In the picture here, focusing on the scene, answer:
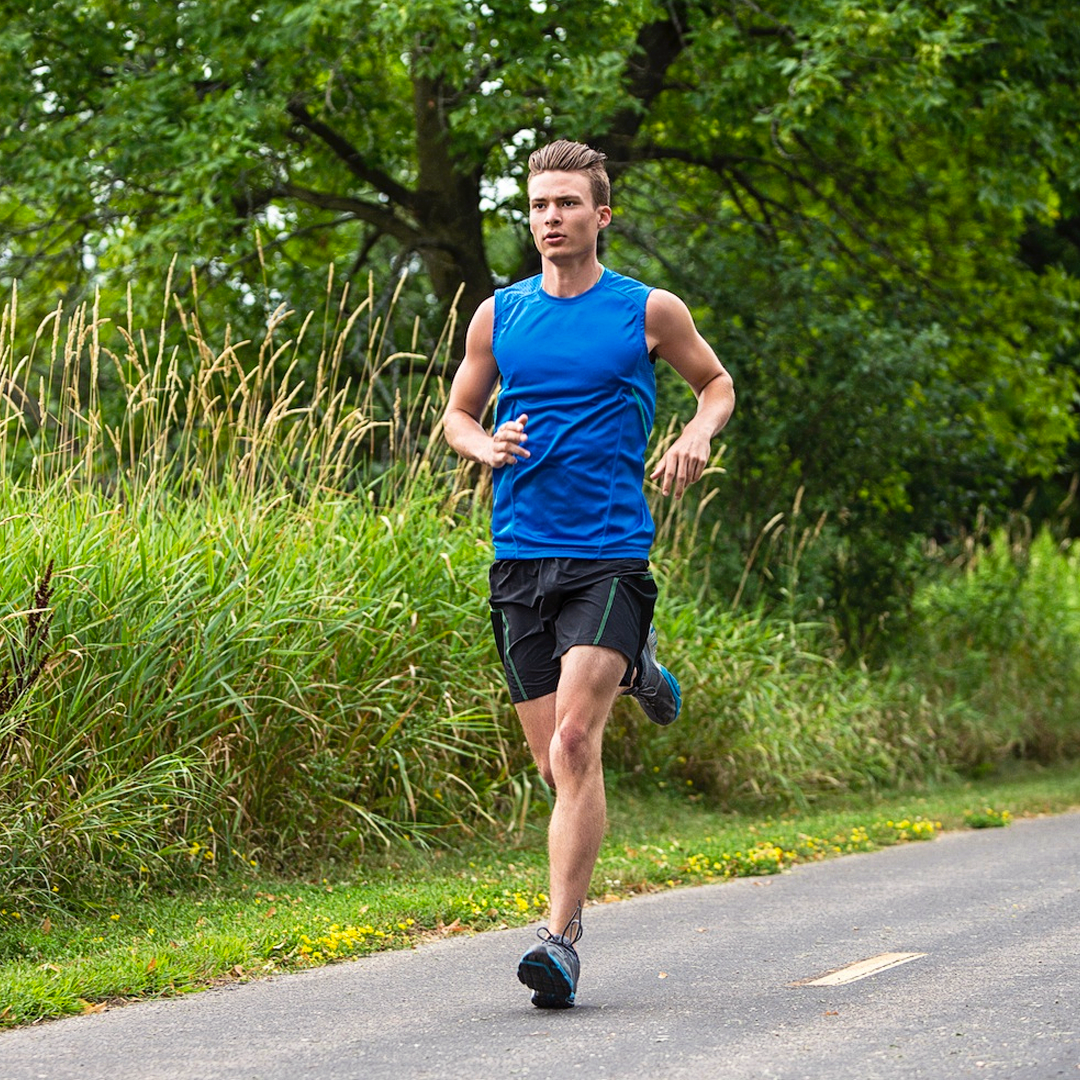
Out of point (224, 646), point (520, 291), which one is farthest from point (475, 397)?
point (224, 646)

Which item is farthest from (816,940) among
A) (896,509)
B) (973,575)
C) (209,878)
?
(973,575)

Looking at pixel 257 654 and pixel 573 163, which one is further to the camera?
pixel 257 654

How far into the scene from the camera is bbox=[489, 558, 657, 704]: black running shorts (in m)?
4.39

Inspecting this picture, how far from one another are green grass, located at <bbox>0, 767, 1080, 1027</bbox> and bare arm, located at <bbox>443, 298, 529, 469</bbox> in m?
1.77

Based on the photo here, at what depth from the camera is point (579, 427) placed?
14.7 feet

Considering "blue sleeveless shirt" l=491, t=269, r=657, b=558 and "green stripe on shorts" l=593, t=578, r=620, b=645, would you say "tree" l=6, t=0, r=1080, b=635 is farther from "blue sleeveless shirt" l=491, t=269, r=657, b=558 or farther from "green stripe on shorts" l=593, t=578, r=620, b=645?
"green stripe on shorts" l=593, t=578, r=620, b=645

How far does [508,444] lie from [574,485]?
9.3 inches

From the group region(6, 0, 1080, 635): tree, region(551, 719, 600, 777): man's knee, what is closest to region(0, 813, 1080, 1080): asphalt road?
region(551, 719, 600, 777): man's knee

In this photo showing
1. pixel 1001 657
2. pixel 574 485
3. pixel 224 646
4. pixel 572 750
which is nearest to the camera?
pixel 572 750

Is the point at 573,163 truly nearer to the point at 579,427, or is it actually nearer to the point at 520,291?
the point at 520,291

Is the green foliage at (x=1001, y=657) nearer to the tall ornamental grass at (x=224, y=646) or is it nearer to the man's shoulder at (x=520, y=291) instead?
the tall ornamental grass at (x=224, y=646)

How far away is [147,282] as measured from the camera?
11.8 meters

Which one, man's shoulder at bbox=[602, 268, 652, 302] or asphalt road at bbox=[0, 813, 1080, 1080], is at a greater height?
man's shoulder at bbox=[602, 268, 652, 302]

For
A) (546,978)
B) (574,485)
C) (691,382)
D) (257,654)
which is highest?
(691,382)
